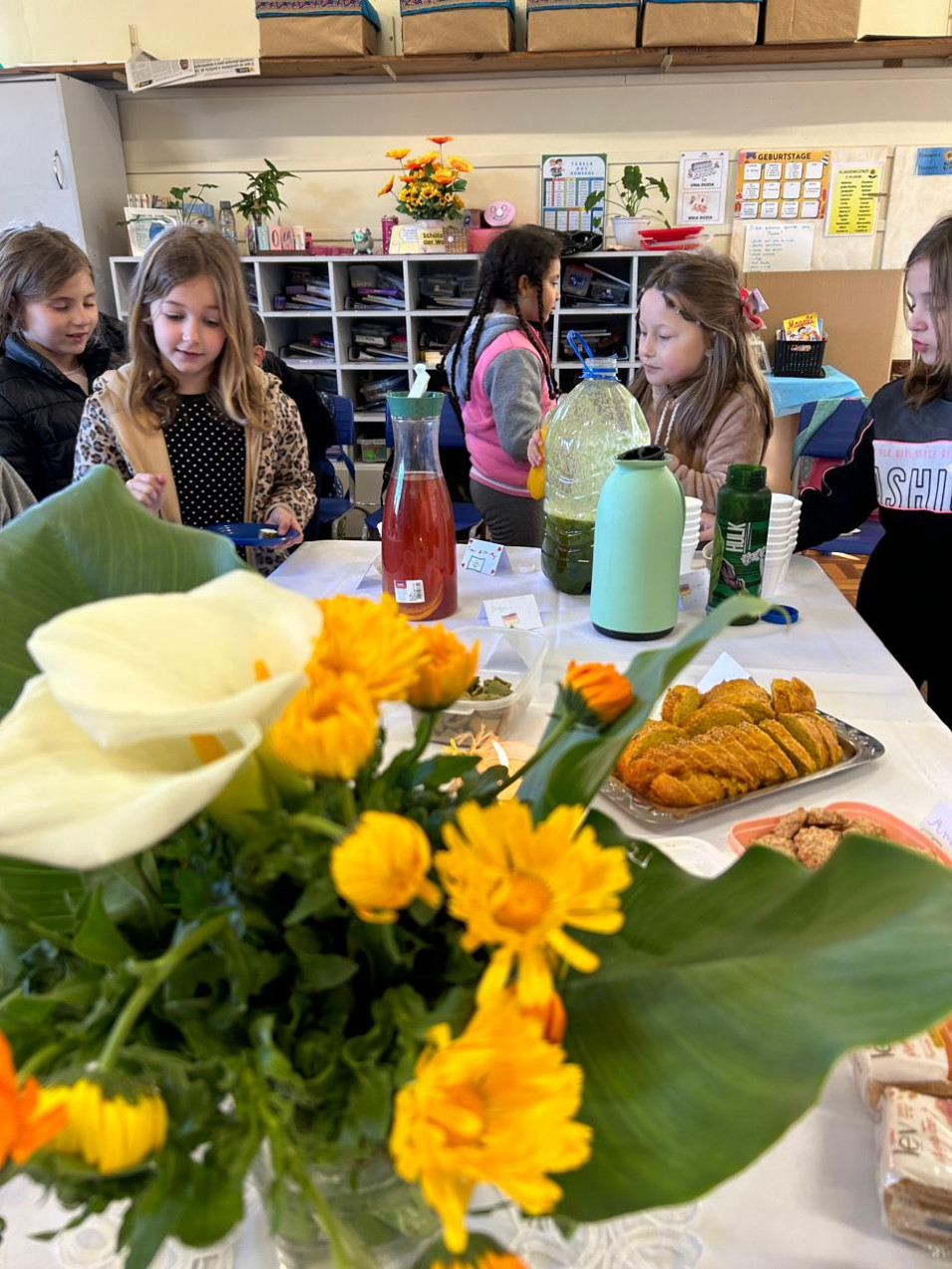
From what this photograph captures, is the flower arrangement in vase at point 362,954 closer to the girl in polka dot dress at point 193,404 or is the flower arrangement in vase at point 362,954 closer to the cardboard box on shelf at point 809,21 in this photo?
the girl in polka dot dress at point 193,404

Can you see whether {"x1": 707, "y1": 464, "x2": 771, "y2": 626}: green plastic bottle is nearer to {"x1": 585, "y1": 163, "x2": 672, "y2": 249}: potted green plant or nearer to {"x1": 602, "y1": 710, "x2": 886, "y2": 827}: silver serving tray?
{"x1": 602, "y1": 710, "x2": 886, "y2": 827}: silver serving tray

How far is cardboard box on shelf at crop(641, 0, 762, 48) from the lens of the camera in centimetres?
330

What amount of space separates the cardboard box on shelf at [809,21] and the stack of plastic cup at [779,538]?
2956mm

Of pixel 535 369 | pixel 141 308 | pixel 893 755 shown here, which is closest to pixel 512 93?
pixel 535 369

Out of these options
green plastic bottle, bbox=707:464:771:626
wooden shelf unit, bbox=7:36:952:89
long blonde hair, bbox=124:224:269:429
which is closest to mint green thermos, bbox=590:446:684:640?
green plastic bottle, bbox=707:464:771:626

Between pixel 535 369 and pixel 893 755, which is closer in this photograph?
pixel 893 755

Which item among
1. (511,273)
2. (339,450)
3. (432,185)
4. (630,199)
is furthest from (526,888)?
(630,199)

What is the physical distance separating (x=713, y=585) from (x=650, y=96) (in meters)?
3.41

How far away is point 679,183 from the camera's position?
3951 millimetres

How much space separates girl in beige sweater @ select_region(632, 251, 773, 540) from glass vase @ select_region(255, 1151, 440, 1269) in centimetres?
167

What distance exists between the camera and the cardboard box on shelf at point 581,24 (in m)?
3.38

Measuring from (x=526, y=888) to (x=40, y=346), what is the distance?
2.52m

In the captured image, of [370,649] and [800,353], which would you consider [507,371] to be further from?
[370,649]

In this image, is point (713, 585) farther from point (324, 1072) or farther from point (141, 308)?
point (141, 308)
